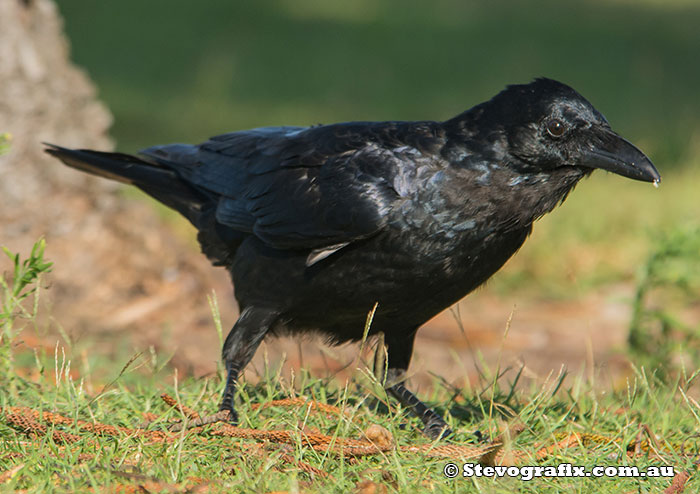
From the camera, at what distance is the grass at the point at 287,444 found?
256 cm

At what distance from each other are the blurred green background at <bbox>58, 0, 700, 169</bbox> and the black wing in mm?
6373

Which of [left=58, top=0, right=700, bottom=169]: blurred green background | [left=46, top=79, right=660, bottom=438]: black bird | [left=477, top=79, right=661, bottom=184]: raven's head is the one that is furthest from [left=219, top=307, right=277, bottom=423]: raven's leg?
[left=58, top=0, right=700, bottom=169]: blurred green background

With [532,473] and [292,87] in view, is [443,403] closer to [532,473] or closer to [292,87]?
[532,473]

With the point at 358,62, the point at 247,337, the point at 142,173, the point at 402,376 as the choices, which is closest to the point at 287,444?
the point at 247,337

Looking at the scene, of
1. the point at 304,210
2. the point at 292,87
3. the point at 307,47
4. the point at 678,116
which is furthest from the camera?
the point at 307,47

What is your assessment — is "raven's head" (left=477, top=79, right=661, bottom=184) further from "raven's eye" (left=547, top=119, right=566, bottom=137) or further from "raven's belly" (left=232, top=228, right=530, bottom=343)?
"raven's belly" (left=232, top=228, right=530, bottom=343)

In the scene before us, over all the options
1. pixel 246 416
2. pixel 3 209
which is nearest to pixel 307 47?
pixel 3 209

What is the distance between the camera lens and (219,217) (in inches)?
155

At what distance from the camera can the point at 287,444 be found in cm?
281

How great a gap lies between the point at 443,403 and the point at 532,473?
98 cm

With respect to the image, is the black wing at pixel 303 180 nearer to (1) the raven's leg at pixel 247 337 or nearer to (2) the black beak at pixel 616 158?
(1) the raven's leg at pixel 247 337

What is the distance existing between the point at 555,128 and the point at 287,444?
1.41 metres

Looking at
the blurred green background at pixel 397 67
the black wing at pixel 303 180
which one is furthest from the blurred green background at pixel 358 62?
the black wing at pixel 303 180

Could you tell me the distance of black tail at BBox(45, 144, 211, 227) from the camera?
4.27 m
